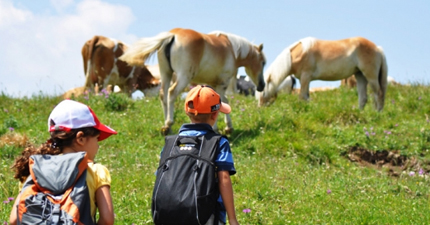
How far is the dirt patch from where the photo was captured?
920 centimetres

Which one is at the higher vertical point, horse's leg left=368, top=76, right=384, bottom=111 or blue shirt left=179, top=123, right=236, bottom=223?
blue shirt left=179, top=123, right=236, bottom=223

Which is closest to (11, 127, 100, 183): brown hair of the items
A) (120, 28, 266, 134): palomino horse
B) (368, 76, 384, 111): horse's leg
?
(120, 28, 266, 134): palomino horse

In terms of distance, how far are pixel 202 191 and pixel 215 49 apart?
22.5 ft

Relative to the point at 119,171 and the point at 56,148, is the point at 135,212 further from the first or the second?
the point at 56,148

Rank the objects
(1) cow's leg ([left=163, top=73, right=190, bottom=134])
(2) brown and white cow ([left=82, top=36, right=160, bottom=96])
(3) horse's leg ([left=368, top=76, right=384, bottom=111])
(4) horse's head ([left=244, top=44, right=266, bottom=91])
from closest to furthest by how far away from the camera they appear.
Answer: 1. (1) cow's leg ([left=163, top=73, right=190, bottom=134])
2. (4) horse's head ([left=244, top=44, right=266, bottom=91])
3. (3) horse's leg ([left=368, top=76, right=384, bottom=111])
4. (2) brown and white cow ([left=82, top=36, right=160, bottom=96])

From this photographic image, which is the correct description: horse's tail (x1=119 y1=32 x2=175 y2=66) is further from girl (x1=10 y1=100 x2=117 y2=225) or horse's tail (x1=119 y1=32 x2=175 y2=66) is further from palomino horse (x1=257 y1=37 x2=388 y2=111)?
girl (x1=10 y1=100 x2=117 y2=225)

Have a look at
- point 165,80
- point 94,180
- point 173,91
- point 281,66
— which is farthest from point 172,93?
point 94,180

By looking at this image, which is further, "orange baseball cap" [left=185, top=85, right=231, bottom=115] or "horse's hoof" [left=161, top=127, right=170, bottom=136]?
"horse's hoof" [left=161, top=127, right=170, bottom=136]

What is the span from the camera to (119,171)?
7.44 metres

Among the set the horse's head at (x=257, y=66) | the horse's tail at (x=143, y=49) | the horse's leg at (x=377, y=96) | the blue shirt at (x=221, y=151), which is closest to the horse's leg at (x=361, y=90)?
the horse's leg at (x=377, y=96)

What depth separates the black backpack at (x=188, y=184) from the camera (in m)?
3.89

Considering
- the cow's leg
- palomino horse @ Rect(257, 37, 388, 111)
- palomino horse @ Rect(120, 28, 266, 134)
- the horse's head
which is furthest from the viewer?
palomino horse @ Rect(257, 37, 388, 111)

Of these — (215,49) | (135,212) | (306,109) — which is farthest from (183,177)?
(306,109)

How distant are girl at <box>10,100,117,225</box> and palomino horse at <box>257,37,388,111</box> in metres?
10.4
